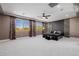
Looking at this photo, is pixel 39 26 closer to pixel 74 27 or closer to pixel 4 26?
pixel 74 27

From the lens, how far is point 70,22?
9758 mm

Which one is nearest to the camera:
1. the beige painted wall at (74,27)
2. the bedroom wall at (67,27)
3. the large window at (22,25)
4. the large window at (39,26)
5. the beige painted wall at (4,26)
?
the beige painted wall at (4,26)

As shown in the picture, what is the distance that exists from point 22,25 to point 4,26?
113 inches

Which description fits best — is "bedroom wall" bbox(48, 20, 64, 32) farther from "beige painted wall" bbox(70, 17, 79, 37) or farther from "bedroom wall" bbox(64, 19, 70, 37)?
"beige painted wall" bbox(70, 17, 79, 37)

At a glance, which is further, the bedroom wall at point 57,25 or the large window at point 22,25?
the bedroom wall at point 57,25

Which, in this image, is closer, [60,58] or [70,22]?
[60,58]

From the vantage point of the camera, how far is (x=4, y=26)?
7684 mm

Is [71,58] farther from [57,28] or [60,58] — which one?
[57,28]

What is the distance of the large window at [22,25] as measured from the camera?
9.67 meters

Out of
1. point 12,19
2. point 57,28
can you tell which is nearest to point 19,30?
point 12,19

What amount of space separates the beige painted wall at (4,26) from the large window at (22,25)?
1710 millimetres

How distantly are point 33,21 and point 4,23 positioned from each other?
4.35 metres

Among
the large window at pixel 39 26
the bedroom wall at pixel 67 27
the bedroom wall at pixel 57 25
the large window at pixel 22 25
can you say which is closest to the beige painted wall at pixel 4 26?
the large window at pixel 22 25

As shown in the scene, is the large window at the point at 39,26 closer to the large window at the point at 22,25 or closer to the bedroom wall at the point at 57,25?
the bedroom wall at the point at 57,25
